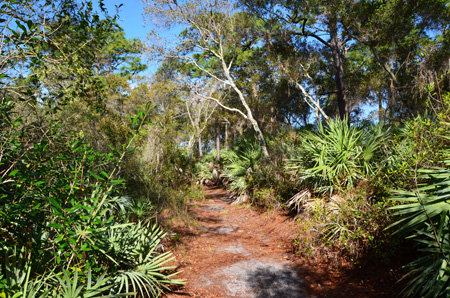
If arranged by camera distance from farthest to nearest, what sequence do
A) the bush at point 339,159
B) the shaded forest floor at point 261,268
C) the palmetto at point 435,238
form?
the bush at point 339,159, the shaded forest floor at point 261,268, the palmetto at point 435,238

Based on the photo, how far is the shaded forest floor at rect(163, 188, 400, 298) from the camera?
14.7ft

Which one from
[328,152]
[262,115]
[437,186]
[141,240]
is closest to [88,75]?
[141,240]

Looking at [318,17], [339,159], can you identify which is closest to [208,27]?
[318,17]

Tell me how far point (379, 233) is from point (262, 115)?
15.3m

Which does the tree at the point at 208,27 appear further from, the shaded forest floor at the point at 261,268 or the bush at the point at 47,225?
the bush at the point at 47,225

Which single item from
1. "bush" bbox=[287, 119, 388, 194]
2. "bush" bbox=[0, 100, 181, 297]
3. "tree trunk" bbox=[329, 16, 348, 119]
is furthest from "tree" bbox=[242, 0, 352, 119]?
"bush" bbox=[0, 100, 181, 297]

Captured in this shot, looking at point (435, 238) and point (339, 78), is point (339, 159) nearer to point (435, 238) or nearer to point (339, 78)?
point (435, 238)

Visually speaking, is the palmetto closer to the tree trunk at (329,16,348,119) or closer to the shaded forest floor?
the shaded forest floor

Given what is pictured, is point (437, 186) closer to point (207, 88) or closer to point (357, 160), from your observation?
point (357, 160)

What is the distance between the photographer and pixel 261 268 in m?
5.58

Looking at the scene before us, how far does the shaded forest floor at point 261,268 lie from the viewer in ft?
14.7

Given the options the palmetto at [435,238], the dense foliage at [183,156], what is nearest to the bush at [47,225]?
the dense foliage at [183,156]

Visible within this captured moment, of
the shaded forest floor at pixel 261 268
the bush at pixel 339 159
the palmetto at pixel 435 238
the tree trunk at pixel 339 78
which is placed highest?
the tree trunk at pixel 339 78

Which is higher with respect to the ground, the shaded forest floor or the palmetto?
the palmetto
